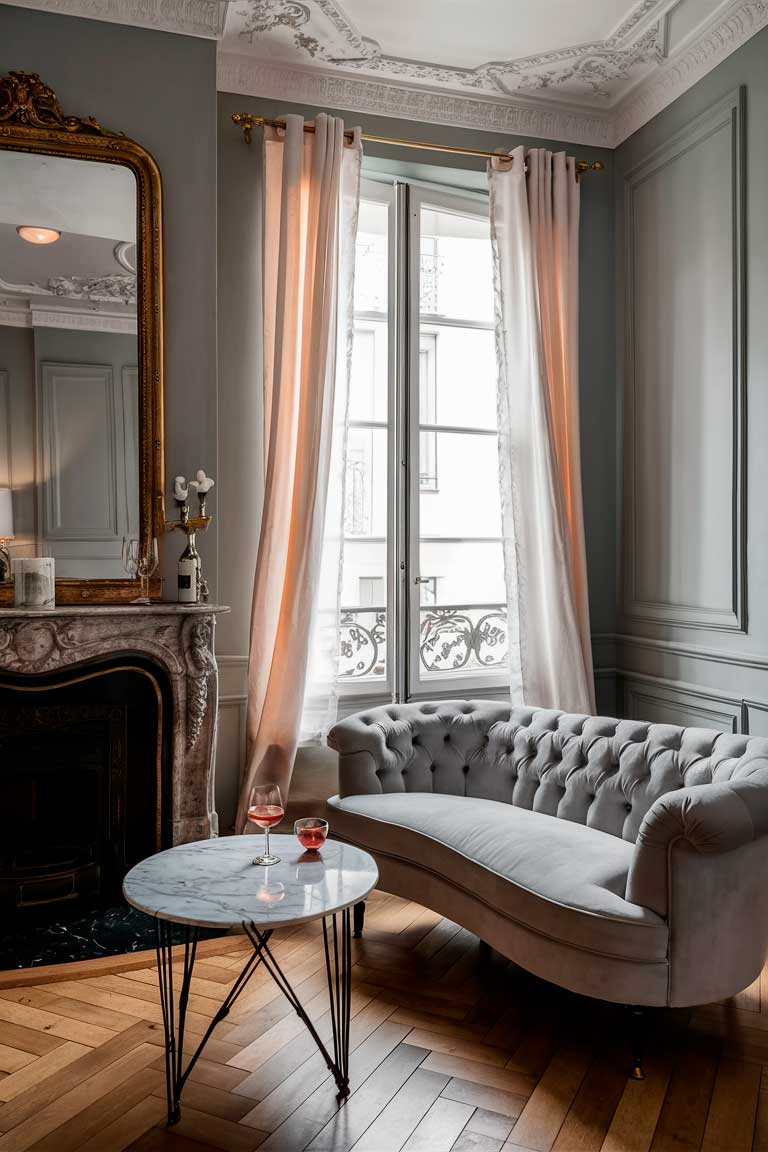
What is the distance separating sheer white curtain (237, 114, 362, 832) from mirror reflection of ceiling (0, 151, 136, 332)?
→ 22.1 inches

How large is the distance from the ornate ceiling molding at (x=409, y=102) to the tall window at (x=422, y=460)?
0.31m

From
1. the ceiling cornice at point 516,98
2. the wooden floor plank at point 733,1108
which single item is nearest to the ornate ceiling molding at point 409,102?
the ceiling cornice at point 516,98

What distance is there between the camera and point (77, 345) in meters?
3.02

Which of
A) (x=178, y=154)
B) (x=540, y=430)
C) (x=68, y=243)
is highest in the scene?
(x=178, y=154)

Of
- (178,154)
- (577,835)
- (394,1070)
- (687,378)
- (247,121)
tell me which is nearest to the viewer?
(394,1070)

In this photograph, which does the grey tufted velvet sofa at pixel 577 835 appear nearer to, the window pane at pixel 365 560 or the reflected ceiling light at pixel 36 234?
the window pane at pixel 365 560

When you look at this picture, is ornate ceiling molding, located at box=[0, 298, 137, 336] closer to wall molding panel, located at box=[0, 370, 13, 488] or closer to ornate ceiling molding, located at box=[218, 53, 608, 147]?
wall molding panel, located at box=[0, 370, 13, 488]

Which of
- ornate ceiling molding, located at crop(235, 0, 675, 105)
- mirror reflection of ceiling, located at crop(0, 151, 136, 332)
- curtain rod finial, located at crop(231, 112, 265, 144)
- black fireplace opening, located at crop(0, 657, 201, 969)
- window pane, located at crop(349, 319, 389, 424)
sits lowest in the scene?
black fireplace opening, located at crop(0, 657, 201, 969)

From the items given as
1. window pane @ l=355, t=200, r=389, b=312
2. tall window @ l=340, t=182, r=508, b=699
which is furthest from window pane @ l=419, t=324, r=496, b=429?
window pane @ l=355, t=200, r=389, b=312

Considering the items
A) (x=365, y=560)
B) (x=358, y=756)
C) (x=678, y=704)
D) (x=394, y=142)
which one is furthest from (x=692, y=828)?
(x=394, y=142)

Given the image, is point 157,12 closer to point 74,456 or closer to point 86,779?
point 74,456

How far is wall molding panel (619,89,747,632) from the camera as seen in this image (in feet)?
10.6

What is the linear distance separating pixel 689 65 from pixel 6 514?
121 inches

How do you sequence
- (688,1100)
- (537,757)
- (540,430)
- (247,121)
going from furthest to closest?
1. (540,430)
2. (247,121)
3. (537,757)
4. (688,1100)
